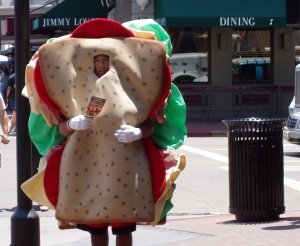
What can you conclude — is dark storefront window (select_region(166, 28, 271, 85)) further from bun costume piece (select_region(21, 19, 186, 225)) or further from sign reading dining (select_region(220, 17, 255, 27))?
bun costume piece (select_region(21, 19, 186, 225))

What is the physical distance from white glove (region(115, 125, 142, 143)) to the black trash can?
153 inches

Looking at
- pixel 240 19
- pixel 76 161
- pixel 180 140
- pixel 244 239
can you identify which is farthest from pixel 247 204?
pixel 240 19

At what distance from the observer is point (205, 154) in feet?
57.9

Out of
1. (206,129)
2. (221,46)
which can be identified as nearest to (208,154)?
(206,129)

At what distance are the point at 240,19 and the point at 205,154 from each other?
889cm

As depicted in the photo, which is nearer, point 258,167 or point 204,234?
point 204,234

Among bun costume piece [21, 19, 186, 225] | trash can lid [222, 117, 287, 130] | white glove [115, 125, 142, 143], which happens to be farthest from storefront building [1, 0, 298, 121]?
white glove [115, 125, 142, 143]

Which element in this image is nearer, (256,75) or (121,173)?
(121,173)

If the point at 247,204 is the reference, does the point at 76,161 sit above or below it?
above

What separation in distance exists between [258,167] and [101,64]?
13.0 feet

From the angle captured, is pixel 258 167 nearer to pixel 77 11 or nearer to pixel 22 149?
pixel 22 149

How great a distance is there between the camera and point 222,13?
83.9ft

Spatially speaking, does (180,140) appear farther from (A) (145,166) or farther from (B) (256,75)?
(B) (256,75)

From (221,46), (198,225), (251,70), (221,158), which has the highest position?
(221,46)
